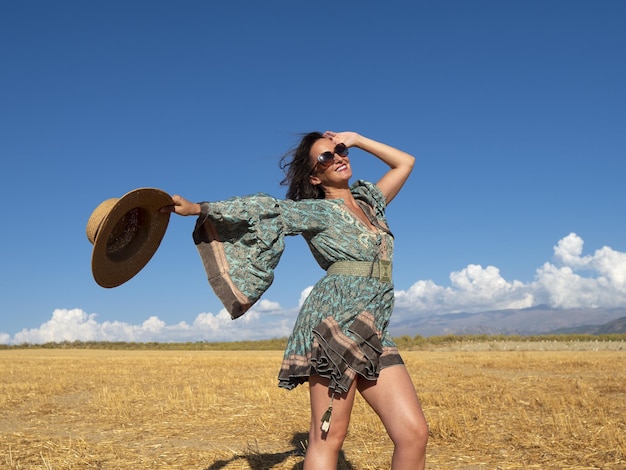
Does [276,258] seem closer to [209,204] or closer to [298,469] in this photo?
[209,204]

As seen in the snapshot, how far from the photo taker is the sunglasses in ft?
13.1

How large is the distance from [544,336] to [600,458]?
4631 centimetres

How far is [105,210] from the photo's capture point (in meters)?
3.53

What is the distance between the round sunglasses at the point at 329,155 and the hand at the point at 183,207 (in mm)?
870

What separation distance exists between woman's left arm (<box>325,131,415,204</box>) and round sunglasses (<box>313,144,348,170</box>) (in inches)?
13.6

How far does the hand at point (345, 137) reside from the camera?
431 cm

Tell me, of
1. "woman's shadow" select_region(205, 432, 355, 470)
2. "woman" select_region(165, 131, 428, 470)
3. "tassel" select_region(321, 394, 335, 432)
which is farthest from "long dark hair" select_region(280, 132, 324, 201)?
"woman's shadow" select_region(205, 432, 355, 470)

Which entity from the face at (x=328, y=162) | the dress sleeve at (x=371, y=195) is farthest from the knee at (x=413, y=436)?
the face at (x=328, y=162)

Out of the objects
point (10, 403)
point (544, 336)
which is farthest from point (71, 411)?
point (544, 336)

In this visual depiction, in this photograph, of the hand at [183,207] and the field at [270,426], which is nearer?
the hand at [183,207]

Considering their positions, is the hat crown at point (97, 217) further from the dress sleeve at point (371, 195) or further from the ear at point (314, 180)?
the dress sleeve at point (371, 195)

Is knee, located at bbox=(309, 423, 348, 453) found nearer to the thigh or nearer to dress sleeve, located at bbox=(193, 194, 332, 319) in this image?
the thigh

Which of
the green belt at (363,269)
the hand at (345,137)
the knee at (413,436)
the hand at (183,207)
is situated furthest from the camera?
the hand at (345,137)

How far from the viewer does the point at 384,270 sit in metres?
3.83
